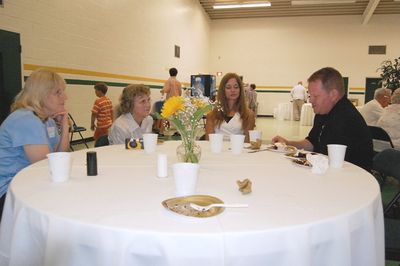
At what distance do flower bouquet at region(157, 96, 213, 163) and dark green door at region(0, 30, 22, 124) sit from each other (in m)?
3.63

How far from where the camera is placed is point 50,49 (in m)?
5.52

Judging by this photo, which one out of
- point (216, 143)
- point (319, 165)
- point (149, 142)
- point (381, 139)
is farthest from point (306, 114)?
point (319, 165)

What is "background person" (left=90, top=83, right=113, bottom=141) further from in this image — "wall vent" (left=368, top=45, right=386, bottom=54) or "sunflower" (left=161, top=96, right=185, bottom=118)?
"wall vent" (left=368, top=45, right=386, bottom=54)

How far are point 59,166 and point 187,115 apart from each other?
0.65 meters

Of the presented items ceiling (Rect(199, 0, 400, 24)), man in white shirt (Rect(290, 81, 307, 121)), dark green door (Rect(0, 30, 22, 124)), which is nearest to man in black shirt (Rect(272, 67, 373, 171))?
dark green door (Rect(0, 30, 22, 124))

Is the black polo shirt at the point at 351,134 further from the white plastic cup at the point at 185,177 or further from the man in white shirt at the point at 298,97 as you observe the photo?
the man in white shirt at the point at 298,97

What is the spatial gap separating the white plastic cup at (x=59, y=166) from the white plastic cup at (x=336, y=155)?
52.2 inches

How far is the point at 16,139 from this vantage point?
5.99ft

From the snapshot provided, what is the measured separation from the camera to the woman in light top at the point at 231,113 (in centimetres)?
333

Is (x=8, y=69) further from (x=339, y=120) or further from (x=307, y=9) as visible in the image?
(x=307, y=9)

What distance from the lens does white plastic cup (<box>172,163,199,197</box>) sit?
119 centimetres

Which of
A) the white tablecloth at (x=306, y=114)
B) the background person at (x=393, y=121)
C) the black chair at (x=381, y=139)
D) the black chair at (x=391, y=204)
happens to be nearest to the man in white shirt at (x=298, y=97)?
the white tablecloth at (x=306, y=114)

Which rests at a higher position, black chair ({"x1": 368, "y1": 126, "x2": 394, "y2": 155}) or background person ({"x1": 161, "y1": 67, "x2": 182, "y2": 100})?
background person ({"x1": 161, "y1": 67, "x2": 182, "y2": 100})

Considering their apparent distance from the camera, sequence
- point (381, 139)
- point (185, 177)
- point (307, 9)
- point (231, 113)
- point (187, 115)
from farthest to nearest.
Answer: point (307, 9), point (381, 139), point (231, 113), point (187, 115), point (185, 177)
